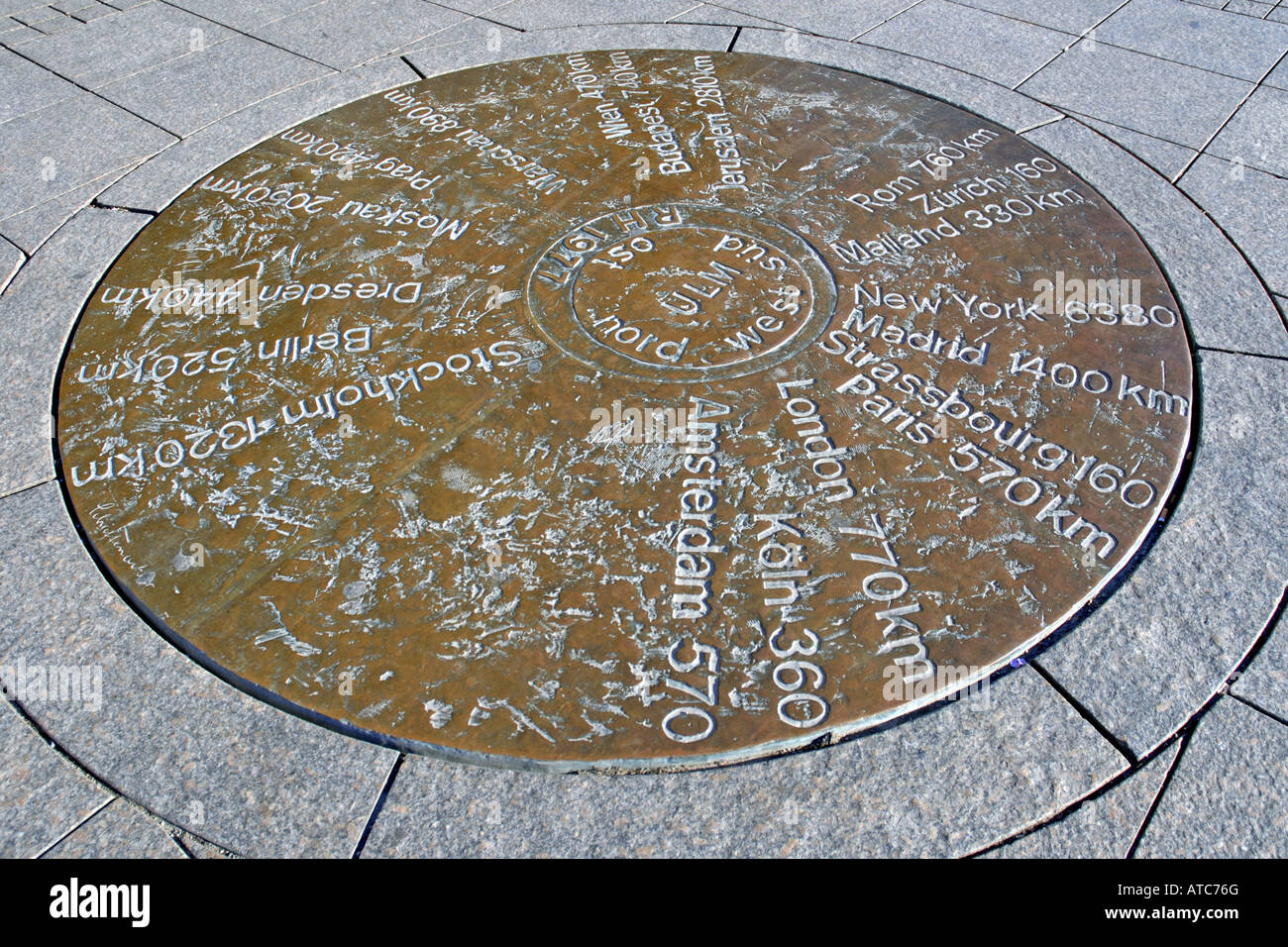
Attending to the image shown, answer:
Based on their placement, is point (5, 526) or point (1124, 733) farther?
point (5, 526)

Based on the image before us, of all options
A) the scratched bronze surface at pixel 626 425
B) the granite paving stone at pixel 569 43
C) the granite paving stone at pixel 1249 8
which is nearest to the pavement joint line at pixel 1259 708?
the scratched bronze surface at pixel 626 425

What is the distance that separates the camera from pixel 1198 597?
2.68 metres

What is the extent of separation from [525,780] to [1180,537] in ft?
6.81

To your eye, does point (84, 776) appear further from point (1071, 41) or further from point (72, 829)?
point (1071, 41)

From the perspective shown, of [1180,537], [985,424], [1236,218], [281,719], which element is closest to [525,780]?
[281,719]

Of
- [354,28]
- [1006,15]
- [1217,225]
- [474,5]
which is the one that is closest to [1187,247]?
[1217,225]

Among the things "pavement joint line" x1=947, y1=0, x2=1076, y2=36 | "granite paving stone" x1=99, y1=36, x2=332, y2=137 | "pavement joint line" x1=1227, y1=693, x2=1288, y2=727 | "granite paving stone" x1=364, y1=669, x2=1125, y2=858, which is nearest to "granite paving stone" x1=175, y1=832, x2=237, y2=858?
"granite paving stone" x1=364, y1=669, x2=1125, y2=858

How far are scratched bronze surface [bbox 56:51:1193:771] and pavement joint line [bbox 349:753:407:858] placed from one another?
1.9 inches

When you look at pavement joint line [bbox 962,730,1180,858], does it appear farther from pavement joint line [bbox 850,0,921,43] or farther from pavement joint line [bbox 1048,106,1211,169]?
pavement joint line [bbox 850,0,921,43]

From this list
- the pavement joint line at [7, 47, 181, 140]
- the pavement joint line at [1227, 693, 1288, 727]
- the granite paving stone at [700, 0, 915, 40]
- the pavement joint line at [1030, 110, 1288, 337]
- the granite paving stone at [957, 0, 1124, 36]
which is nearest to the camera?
the pavement joint line at [1227, 693, 1288, 727]

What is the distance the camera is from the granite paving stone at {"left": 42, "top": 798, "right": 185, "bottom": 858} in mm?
2250
